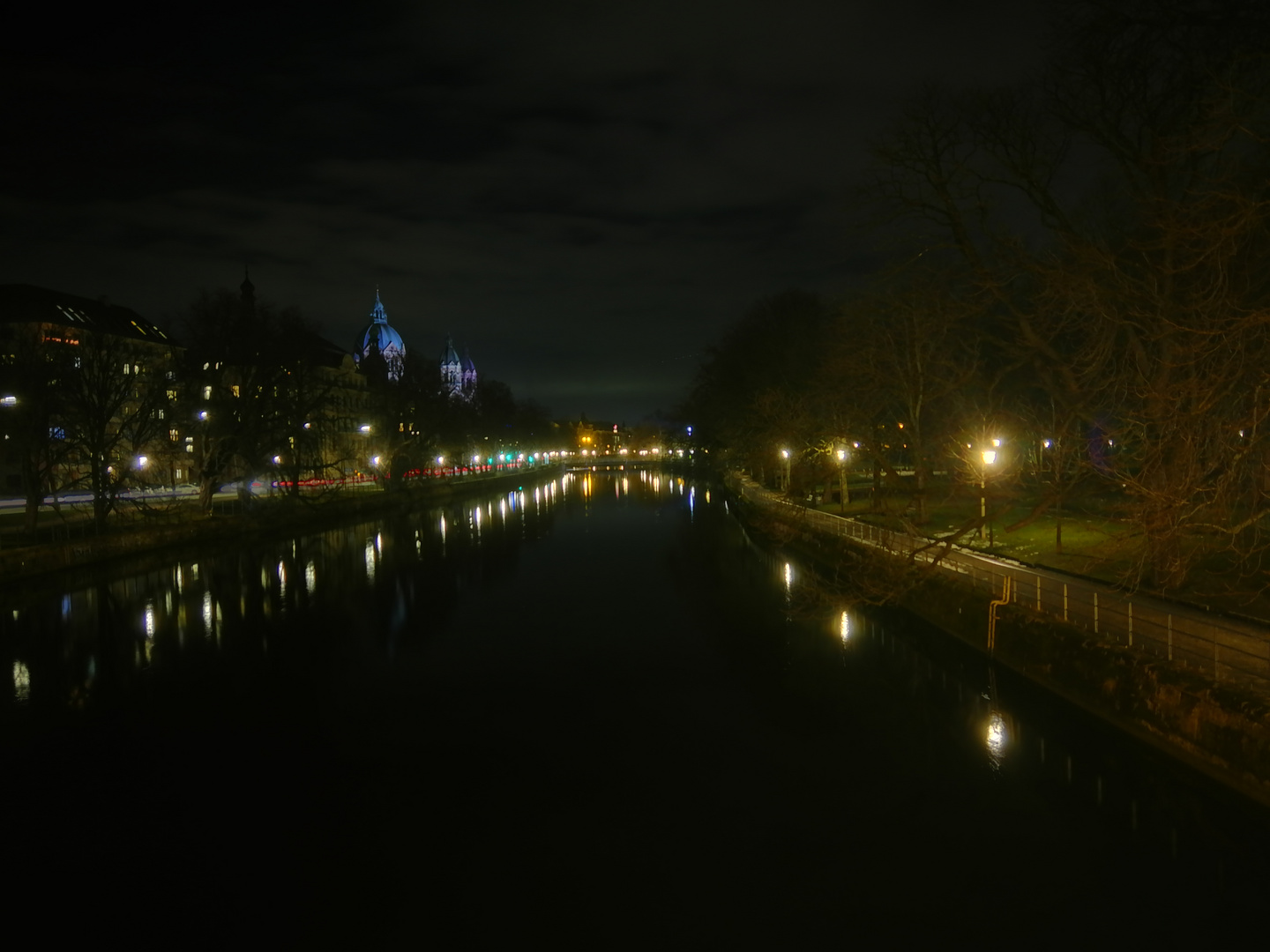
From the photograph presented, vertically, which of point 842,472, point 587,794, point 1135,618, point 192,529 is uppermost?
point 842,472

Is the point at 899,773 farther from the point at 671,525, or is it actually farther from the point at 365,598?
the point at 671,525

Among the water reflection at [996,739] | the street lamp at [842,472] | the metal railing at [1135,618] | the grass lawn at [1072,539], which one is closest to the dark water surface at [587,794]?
the water reflection at [996,739]

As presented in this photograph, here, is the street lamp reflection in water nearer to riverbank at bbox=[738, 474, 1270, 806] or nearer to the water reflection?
the water reflection

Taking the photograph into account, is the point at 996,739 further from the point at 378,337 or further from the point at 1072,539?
the point at 378,337

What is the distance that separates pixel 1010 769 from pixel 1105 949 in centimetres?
376

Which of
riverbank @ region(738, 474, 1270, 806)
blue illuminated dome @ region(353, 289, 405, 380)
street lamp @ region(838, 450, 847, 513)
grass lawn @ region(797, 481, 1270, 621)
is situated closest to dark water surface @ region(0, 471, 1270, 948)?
riverbank @ region(738, 474, 1270, 806)

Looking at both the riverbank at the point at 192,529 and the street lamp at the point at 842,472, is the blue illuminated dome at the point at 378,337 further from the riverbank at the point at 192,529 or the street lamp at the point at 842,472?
the street lamp at the point at 842,472

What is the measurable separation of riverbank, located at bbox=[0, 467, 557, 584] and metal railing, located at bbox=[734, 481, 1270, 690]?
74.1 feet

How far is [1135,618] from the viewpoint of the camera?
11672mm

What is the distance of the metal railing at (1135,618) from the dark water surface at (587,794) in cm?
124

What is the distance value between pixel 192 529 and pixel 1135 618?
101 ft

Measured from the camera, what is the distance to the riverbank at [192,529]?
83.0 ft

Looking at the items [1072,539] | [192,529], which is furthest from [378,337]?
[1072,539]

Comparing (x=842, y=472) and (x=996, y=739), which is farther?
(x=842, y=472)
